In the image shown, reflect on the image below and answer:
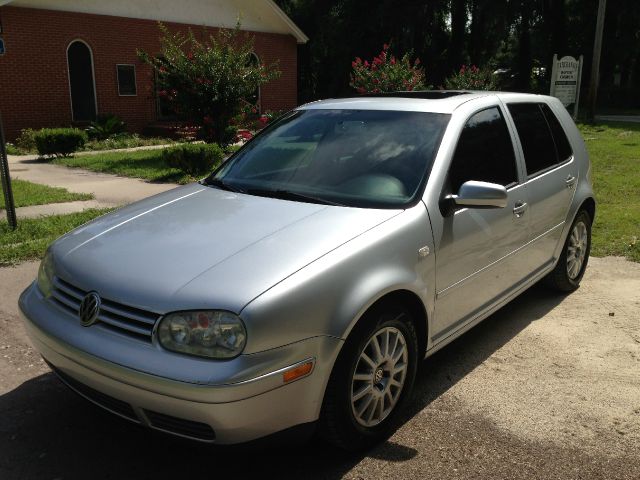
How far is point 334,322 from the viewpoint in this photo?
8.75 feet

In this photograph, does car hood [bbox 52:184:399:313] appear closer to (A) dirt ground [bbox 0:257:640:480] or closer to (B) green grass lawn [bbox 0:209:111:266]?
(A) dirt ground [bbox 0:257:640:480]

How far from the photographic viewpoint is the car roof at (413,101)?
3.89m

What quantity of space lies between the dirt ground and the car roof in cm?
166

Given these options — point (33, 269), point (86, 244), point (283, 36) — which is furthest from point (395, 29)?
point (86, 244)

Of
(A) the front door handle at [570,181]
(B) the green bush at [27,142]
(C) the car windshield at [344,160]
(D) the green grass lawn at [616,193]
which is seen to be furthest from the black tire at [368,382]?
(B) the green bush at [27,142]

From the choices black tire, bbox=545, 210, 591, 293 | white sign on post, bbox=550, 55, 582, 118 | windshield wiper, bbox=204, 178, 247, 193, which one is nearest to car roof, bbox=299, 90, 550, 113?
windshield wiper, bbox=204, 178, 247, 193

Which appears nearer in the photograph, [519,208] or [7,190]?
[519,208]

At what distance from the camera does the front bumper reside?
241cm

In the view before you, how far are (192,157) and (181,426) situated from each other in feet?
30.0

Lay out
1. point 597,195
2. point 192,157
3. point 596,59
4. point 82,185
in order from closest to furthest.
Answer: point 597,195, point 82,185, point 192,157, point 596,59

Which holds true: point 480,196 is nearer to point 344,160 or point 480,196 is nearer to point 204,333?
point 344,160

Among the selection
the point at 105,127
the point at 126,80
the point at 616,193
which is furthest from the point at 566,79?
the point at 105,127

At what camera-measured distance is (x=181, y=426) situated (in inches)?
99.7

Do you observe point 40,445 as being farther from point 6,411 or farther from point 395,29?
point 395,29
